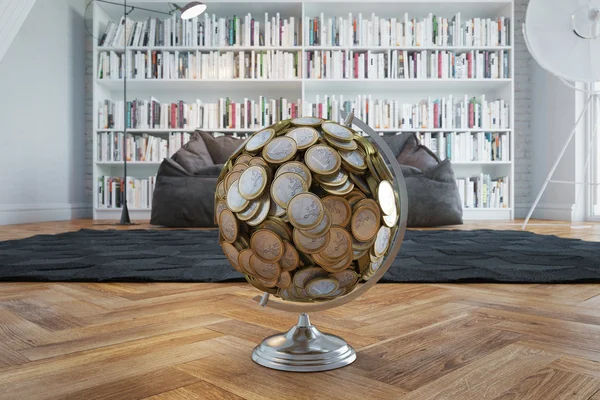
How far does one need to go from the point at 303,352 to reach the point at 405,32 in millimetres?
5026

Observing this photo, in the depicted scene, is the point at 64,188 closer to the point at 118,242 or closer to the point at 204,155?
the point at 204,155

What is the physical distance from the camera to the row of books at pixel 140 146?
529cm

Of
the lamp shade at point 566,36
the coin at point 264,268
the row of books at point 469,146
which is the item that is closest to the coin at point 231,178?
the coin at point 264,268

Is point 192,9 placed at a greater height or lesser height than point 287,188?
greater

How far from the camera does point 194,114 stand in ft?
17.4

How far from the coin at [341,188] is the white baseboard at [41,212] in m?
4.29

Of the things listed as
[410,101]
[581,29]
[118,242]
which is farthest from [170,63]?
[581,29]

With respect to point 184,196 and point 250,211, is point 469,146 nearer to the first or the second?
point 184,196

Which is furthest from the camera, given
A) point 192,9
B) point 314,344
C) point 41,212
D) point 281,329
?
point 41,212

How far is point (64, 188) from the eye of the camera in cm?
530

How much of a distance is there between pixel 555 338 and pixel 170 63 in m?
4.99

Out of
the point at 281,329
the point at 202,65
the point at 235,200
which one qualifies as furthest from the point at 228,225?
the point at 202,65

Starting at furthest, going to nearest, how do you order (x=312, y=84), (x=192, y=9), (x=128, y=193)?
(x=312, y=84) < (x=128, y=193) < (x=192, y=9)

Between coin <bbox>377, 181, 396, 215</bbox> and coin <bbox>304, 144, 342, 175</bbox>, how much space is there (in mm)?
75
